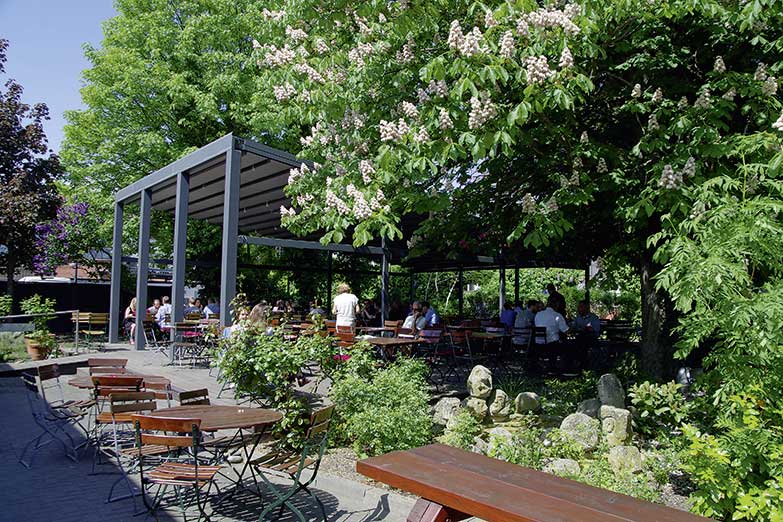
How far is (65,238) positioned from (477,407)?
1486 cm

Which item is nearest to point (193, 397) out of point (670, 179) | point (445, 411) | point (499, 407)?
point (445, 411)

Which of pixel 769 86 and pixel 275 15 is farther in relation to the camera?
pixel 275 15

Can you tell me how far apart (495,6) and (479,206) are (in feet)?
8.95

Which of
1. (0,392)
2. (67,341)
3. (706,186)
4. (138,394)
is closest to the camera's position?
(706,186)

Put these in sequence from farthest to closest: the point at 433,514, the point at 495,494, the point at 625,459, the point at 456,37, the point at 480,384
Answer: the point at 480,384 → the point at 456,37 → the point at 625,459 → the point at 433,514 → the point at 495,494

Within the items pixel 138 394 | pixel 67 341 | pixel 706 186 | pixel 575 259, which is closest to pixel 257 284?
pixel 67 341

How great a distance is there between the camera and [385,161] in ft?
17.9

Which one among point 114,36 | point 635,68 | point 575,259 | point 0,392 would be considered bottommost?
point 0,392

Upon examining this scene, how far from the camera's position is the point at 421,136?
536 cm

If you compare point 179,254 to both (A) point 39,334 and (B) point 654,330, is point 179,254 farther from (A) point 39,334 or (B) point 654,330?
(B) point 654,330

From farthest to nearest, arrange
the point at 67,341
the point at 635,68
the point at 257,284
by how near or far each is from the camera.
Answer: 1. the point at 257,284
2. the point at 67,341
3. the point at 635,68

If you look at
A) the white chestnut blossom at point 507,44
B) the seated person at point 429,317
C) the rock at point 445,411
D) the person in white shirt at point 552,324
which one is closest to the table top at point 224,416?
the rock at point 445,411

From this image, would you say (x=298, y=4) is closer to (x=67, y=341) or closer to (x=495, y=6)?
(x=495, y=6)

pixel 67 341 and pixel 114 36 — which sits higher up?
pixel 114 36
